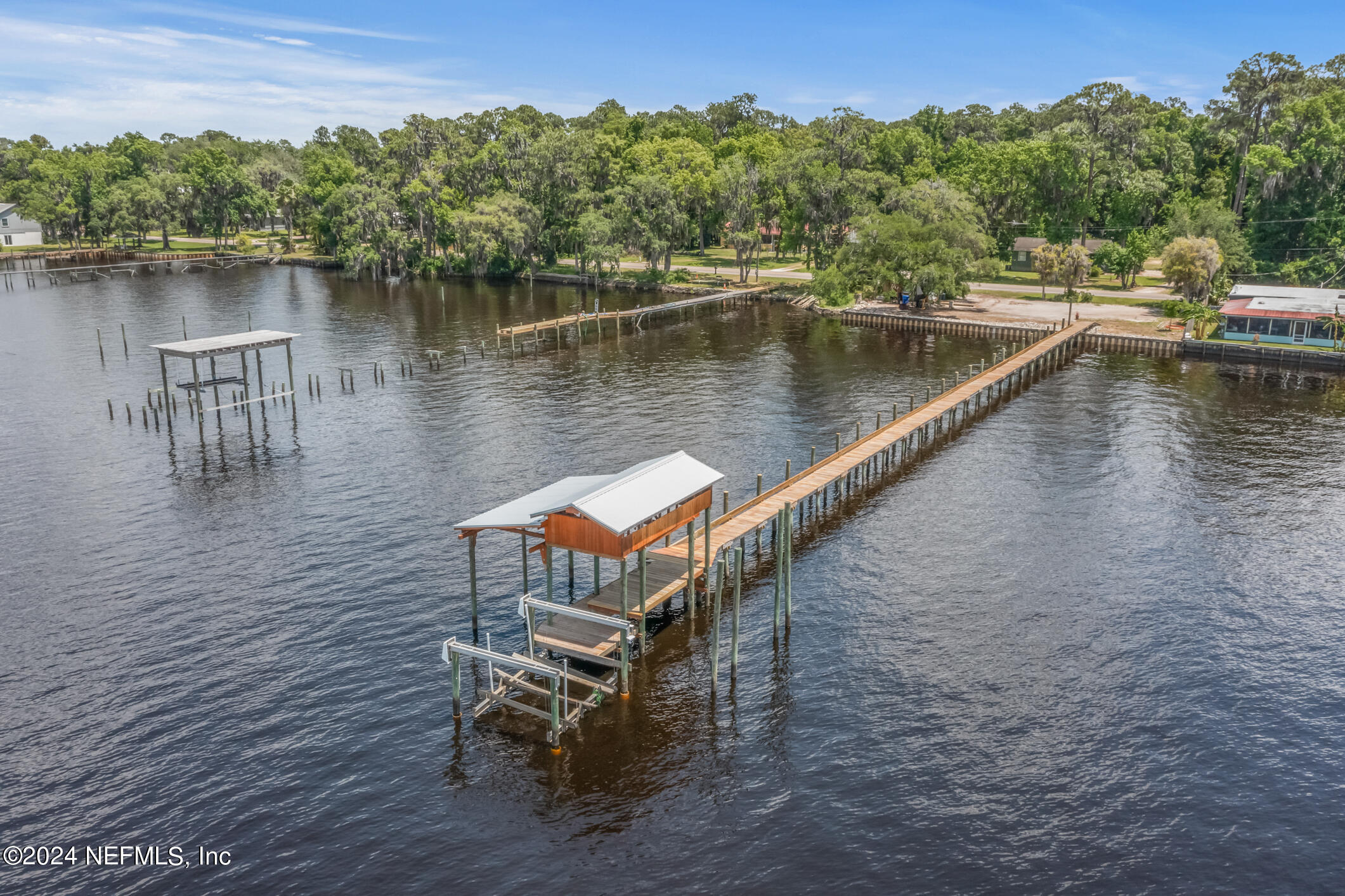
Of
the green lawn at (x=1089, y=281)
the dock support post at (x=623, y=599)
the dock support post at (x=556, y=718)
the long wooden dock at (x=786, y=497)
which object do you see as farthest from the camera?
the green lawn at (x=1089, y=281)

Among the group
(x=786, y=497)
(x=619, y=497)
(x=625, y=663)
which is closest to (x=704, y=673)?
(x=625, y=663)

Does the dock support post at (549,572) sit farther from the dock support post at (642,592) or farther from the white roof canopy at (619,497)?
the dock support post at (642,592)

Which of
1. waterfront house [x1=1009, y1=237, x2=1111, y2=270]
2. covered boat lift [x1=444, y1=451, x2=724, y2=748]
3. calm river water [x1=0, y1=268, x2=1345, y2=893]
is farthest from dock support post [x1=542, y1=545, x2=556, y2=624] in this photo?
waterfront house [x1=1009, y1=237, x2=1111, y2=270]

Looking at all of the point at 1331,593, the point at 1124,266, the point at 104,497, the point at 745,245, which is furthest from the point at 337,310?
the point at 1331,593

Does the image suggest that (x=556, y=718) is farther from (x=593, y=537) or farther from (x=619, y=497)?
(x=619, y=497)

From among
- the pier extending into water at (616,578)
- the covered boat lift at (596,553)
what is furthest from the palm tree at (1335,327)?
the covered boat lift at (596,553)
